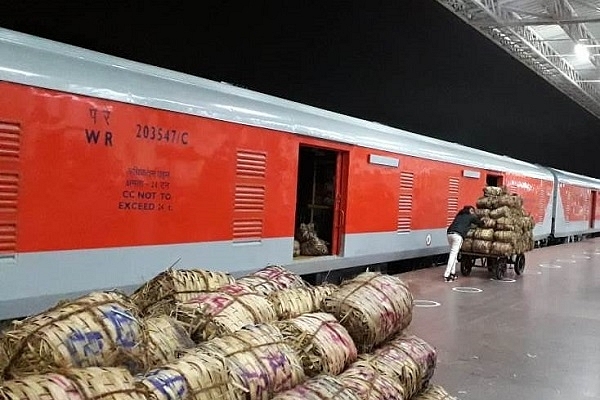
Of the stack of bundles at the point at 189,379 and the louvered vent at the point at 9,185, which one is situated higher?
the louvered vent at the point at 9,185

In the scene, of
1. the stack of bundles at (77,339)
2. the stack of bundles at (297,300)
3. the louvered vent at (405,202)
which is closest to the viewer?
the stack of bundles at (77,339)

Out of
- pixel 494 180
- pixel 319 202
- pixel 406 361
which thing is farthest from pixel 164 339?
pixel 494 180

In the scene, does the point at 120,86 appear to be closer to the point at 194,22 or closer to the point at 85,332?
the point at 85,332

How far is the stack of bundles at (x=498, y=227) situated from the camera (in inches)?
568

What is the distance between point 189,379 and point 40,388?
1.94ft

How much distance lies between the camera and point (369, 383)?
3.43 m

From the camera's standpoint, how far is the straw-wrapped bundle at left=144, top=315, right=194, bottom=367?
2873 millimetres

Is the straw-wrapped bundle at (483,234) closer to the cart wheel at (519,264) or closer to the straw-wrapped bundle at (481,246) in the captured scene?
the straw-wrapped bundle at (481,246)

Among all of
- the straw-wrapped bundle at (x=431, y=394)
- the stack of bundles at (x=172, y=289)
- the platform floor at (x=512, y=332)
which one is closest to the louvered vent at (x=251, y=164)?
the platform floor at (x=512, y=332)

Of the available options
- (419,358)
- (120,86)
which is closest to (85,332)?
(419,358)

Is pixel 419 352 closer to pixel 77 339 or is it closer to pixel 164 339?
pixel 164 339

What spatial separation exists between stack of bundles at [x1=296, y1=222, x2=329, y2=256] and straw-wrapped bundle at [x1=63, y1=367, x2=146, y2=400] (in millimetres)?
8450

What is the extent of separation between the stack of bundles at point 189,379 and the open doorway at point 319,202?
Answer: 7871 millimetres

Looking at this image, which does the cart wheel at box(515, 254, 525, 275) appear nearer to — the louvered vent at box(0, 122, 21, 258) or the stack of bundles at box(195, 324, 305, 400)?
the louvered vent at box(0, 122, 21, 258)
